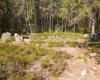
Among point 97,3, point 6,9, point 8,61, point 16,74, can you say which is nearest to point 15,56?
point 8,61

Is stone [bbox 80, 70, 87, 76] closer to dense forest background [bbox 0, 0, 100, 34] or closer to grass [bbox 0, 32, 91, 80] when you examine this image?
grass [bbox 0, 32, 91, 80]

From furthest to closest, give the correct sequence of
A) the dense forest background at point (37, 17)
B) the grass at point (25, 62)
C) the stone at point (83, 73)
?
the dense forest background at point (37, 17)
the stone at point (83, 73)
the grass at point (25, 62)

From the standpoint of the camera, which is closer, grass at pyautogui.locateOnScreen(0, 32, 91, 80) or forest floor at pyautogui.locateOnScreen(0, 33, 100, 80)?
grass at pyautogui.locateOnScreen(0, 32, 91, 80)

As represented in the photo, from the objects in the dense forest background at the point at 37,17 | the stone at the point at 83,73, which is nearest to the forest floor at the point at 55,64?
the stone at the point at 83,73

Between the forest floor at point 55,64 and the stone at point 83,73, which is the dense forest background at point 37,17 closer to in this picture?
the forest floor at point 55,64


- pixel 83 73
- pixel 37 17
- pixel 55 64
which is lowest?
pixel 37 17

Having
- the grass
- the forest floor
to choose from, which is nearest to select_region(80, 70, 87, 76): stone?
the forest floor

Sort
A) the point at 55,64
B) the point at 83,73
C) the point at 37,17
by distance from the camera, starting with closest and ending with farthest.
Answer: the point at 83,73, the point at 55,64, the point at 37,17

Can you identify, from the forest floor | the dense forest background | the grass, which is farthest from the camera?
the dense forest background

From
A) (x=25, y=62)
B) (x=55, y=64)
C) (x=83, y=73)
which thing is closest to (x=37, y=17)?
(x=25, y=62)

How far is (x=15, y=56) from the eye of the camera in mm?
10859

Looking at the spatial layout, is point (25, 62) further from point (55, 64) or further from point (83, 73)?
point (83, 73)

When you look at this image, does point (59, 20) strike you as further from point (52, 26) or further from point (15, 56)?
point (15, 56)

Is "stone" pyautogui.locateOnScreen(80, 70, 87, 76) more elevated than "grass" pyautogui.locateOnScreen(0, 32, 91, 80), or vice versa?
"grass" pyautogui.locateOnScreen(0, 32, 91, 80)
